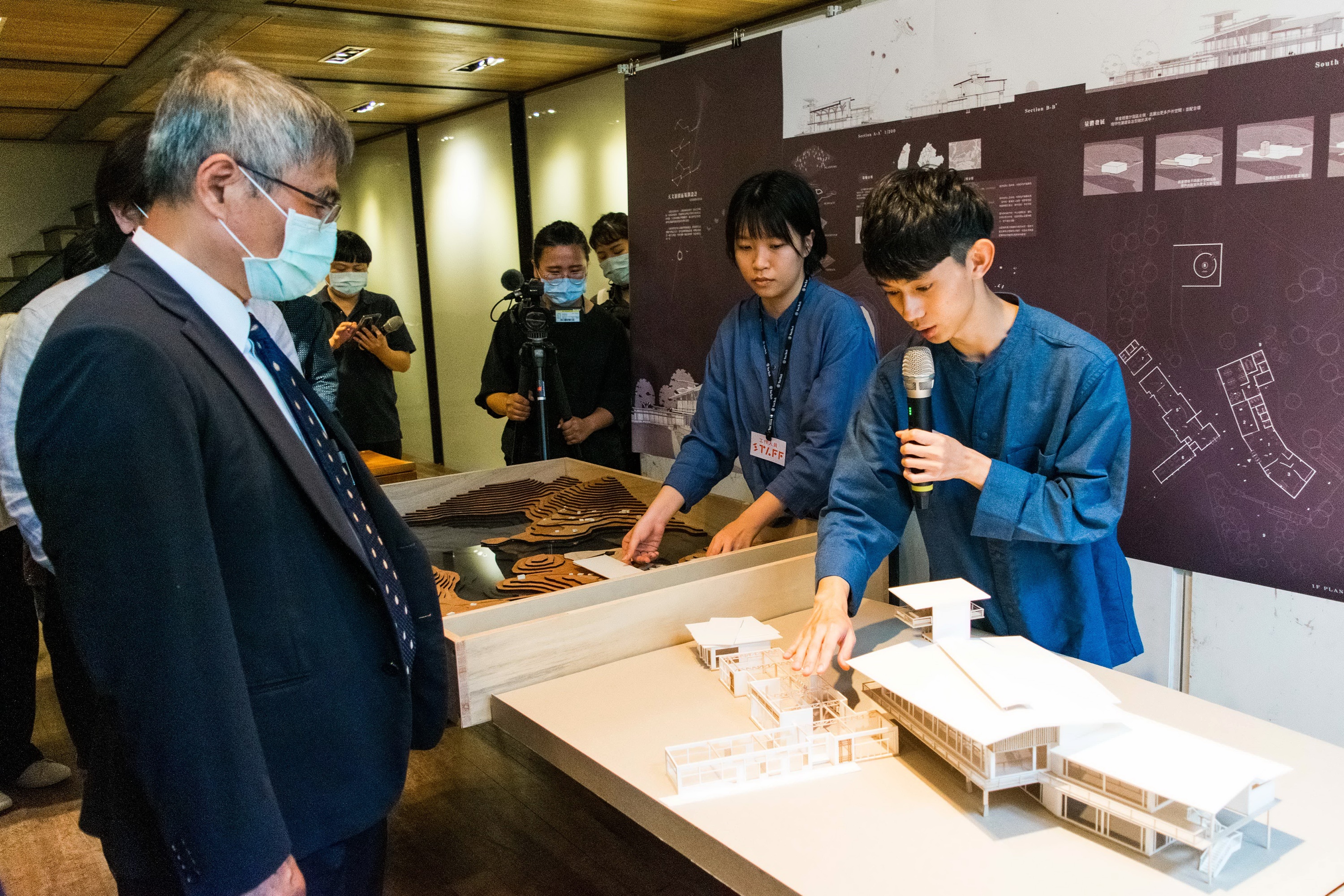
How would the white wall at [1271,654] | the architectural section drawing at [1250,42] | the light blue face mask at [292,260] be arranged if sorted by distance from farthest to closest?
the white wall at [1271,654] < the architectural section drawing at [1250,42] < the light blue face mask at [292,260]

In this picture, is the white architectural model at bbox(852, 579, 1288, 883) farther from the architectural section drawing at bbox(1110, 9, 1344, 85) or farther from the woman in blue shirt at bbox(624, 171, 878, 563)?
the architectural section drawing at bbox(1110, 9, 1344, 85)

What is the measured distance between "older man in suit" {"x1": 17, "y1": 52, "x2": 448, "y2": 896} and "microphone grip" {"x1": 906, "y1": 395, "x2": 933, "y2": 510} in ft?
2.48

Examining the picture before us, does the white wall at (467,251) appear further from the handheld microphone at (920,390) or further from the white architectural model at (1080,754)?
the white architectural model at (1080,754)

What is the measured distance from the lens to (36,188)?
207 inches

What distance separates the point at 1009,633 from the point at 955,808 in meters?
0.57

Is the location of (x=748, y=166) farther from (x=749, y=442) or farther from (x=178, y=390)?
(x=178, y=390)

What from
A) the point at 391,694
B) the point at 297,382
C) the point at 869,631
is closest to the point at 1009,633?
the point at 869,631

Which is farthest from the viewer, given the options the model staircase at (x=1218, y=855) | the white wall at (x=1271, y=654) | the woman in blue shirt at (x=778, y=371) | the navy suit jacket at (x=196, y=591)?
the woman in blue shirt at (x=778, y=371)

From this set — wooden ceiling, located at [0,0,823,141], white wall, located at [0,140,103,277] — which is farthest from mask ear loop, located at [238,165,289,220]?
white wall, located at [0,140,103,277]

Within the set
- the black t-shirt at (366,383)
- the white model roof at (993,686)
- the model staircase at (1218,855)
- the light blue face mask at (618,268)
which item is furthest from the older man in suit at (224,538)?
the black t-shirt at (366,383)

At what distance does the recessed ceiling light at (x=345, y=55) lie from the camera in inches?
156

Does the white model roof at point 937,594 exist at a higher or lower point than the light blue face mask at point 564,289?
lower

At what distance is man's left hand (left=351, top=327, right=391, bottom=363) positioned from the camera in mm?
4242

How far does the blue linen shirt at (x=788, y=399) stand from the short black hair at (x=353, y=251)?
7.21 ft
